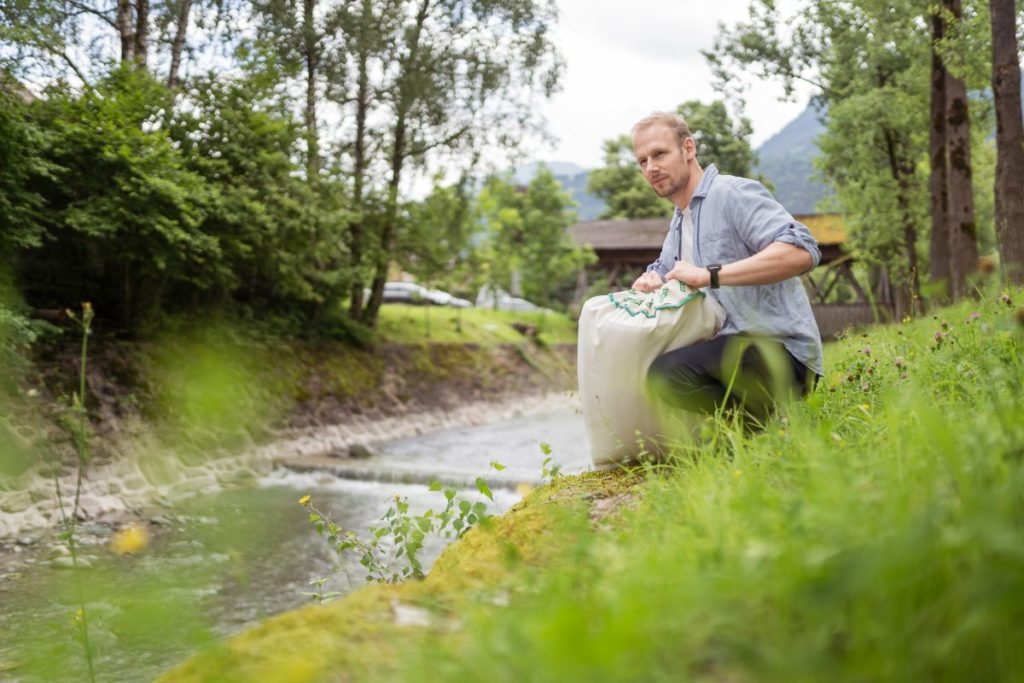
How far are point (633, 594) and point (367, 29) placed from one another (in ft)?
60.7

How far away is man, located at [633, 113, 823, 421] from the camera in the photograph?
3.44 meters

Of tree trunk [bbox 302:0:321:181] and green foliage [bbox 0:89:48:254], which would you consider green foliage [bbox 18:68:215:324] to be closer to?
green foliage [bbox 0:89:48:254]

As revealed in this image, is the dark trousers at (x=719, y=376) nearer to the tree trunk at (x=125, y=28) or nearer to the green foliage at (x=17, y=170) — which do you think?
the green foliage at (x=17, y=170)

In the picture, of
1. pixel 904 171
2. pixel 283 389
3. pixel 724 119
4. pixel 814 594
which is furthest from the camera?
pixel 724 119

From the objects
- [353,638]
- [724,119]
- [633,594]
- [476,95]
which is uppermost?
[724,119]

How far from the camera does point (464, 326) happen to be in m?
25.0

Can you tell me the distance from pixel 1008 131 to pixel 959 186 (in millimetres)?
3207

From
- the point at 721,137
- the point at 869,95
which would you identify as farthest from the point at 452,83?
the point at 721,137

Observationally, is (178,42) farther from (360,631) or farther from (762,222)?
(360,631)

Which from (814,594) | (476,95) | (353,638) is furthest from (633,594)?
(476,95)

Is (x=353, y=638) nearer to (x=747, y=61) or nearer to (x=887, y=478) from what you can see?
(x=887, y=478)

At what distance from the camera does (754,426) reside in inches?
142

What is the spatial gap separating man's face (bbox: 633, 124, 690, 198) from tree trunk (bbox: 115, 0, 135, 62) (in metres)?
12.0

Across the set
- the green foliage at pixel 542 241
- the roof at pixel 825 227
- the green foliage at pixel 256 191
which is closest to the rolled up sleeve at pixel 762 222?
the green foliage at pixel 256 191
